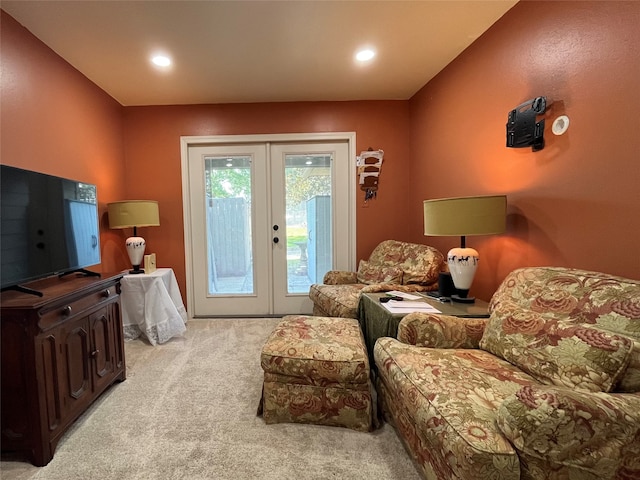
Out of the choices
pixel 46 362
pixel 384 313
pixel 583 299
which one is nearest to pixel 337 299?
pixel 384 313

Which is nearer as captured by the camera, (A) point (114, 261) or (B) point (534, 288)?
(B) point (534, 288)

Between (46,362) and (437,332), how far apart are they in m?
1.92

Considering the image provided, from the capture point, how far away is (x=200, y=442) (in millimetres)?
1448

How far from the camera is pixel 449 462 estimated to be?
912 millimetres

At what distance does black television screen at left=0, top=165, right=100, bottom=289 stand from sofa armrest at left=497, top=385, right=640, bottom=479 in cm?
213

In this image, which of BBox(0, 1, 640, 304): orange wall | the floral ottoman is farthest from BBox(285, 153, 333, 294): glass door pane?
the floral ottoman

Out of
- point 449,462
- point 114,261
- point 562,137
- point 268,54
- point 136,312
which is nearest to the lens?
point 449,462

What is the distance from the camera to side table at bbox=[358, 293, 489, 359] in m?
1.69

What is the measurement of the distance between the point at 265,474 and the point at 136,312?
2046 millimetres

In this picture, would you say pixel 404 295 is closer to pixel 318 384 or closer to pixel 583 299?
pixel 318 384

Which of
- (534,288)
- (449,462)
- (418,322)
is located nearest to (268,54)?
(418,322)

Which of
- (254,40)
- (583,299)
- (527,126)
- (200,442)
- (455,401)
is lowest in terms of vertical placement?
(200,442)

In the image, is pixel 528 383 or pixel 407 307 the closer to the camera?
pixel 528 383

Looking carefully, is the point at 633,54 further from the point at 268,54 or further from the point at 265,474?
the point at 265,474
